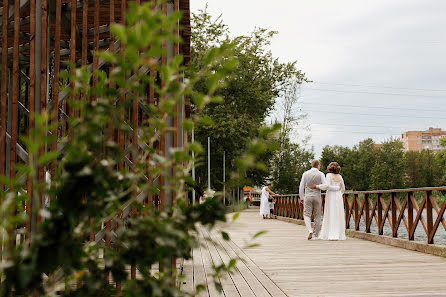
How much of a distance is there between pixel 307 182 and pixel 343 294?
317 inches

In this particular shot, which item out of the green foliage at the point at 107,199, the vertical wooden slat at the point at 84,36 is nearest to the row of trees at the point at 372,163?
the vertical wooden slat at the point at 84,36

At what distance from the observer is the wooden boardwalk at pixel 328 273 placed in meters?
5.71

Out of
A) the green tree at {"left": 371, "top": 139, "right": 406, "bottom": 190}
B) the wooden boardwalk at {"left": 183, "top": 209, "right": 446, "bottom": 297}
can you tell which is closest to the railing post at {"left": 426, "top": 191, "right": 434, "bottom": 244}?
the wooden boardwalk at {"left": 183, "top": 209, "right": 446, "bottom": 297}

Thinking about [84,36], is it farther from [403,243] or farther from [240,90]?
[240,90]

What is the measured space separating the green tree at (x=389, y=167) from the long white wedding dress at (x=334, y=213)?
75.5 m

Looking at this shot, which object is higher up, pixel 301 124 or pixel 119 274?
pixel 301 124

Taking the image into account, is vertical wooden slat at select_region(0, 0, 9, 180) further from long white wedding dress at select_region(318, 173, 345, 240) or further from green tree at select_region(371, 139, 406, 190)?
green tree at select_region(371, 139, 406, 190)

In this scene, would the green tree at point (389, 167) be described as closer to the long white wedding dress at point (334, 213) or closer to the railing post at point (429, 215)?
the long white wedding dress at point (334, 213)

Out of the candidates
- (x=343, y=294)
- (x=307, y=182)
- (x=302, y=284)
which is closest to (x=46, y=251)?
(x=343, y=294)

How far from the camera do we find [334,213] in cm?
1304

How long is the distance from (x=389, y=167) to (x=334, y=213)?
78846mm

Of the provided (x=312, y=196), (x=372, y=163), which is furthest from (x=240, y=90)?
(x=372, y=163)

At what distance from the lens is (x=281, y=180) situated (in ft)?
185

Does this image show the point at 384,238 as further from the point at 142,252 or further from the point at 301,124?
the point at 301,124
